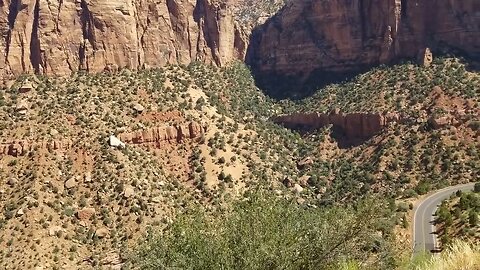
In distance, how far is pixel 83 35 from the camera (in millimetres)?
79125

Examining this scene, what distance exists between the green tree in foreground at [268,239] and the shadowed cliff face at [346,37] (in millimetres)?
75885

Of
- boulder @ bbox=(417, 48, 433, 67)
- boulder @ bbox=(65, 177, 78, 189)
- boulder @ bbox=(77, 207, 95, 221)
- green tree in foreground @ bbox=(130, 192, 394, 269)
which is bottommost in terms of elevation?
boulder @ bbox=(77, 207, 95, 221)

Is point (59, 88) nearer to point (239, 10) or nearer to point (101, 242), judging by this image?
point (101, 242)

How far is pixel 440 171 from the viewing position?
230 feet

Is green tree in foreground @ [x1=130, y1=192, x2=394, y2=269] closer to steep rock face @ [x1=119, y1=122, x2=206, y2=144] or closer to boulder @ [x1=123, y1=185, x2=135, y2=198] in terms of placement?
boulder @ [x1=123, y1=185, x2=135, y2=198]

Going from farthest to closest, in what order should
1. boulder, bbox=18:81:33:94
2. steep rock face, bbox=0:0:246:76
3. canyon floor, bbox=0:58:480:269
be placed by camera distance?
steep rock face, bbox=0:0:246:76
boulder, bbox=18:81:33:94
canyon floor, bbox=0:58:480:269

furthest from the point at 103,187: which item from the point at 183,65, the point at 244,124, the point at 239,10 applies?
the point at 239,10

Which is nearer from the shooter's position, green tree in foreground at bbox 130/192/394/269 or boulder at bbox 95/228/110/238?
green tree in foreground at bbox 130/192/394/269

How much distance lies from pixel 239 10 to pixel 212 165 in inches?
2753

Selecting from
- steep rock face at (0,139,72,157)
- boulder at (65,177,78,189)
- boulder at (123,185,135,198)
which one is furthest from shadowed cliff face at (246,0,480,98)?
boulder at (65,177,78,189)

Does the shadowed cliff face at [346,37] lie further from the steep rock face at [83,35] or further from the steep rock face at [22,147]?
the steep rock face at [22,147]

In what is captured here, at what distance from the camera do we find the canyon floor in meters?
56.0

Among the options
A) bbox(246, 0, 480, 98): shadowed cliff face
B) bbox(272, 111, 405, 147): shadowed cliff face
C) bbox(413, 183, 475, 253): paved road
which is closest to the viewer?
bbox(413, 183, 475, 253): paved road

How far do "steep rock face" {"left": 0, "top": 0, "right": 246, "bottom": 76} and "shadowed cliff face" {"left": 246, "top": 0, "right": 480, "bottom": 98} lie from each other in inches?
958
